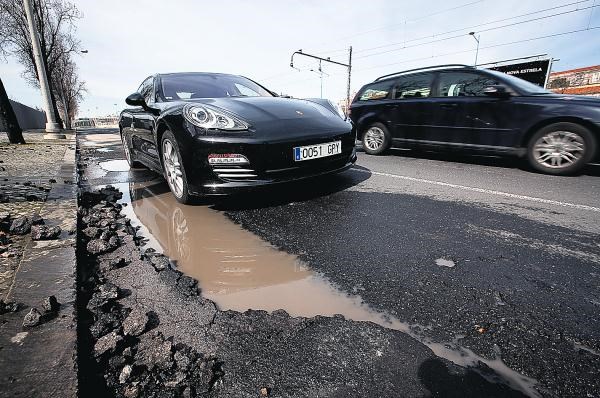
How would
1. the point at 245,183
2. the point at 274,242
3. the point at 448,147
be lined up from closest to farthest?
the point at 274,242 < the point at 245,183 < the point at 448,147

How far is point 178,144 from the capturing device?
118 inches

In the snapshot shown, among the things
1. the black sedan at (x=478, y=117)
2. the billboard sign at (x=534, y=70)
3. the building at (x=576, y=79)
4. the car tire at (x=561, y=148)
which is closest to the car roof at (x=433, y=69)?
the black sedan at (x=478, y=117)

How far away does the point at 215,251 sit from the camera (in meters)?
2.32

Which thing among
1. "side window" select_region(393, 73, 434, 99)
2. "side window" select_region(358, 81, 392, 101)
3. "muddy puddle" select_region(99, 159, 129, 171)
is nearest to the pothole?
"side window" select_region(393, 73, 434, 99)

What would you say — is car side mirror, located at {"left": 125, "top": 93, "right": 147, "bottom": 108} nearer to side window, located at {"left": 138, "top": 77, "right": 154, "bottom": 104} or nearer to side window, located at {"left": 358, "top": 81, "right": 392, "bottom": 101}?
side window, located at {"left": 138, "top": 77, "right": 154, "bottom": 104}

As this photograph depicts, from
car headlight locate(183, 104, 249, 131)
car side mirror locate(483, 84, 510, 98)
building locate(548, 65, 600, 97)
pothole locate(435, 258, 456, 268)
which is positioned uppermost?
building locate(548, 65, 600, 97)

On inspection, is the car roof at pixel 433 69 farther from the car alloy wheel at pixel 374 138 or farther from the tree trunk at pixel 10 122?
the tree trunk at pixel 10 122

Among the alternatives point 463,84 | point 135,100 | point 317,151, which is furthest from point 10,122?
point 463,84

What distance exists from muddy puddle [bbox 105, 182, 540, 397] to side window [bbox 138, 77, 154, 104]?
5.44 ft

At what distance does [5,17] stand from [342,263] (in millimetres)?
29953

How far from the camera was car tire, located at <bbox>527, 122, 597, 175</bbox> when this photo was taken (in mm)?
4148

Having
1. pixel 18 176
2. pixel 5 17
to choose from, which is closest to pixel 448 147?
pixel 18 176

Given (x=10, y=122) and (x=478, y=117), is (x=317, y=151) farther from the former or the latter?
(x=10, y=122)

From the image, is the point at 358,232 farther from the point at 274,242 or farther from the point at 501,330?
the point at 501,330
